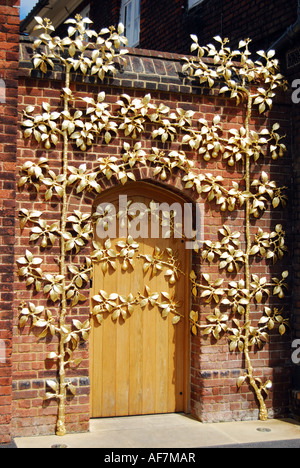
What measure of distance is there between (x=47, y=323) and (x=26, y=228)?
966 mm

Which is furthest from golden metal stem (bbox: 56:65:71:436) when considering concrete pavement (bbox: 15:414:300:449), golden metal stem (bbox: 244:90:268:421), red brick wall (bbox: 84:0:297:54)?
red brick wall (bbox: 84:0:297:54)

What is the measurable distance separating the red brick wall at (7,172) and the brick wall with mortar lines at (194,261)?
0.26 m

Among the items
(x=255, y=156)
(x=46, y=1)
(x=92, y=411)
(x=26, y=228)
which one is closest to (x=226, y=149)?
(x=255, y=156)

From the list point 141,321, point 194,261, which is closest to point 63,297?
point 141,321

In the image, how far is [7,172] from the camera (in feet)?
18.9

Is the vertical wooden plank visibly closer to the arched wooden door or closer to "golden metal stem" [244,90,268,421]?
the arched wooden door

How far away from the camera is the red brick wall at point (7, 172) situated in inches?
223

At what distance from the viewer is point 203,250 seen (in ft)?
22.1

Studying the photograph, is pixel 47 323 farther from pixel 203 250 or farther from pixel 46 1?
pixel 46 1

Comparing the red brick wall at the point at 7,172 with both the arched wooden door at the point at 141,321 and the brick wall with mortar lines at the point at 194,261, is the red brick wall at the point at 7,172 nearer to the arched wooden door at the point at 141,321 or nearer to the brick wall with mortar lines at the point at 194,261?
the brick wall with mortar lines at the point at 194,261

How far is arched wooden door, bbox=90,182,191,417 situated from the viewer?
6605 mm

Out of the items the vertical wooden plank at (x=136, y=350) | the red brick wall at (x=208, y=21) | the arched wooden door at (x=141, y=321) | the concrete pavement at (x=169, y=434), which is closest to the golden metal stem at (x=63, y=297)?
the concrete pavement at (x=169, y=434)

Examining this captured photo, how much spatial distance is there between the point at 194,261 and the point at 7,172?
2353mm

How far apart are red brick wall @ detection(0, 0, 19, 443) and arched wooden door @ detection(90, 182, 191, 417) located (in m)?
1.13
